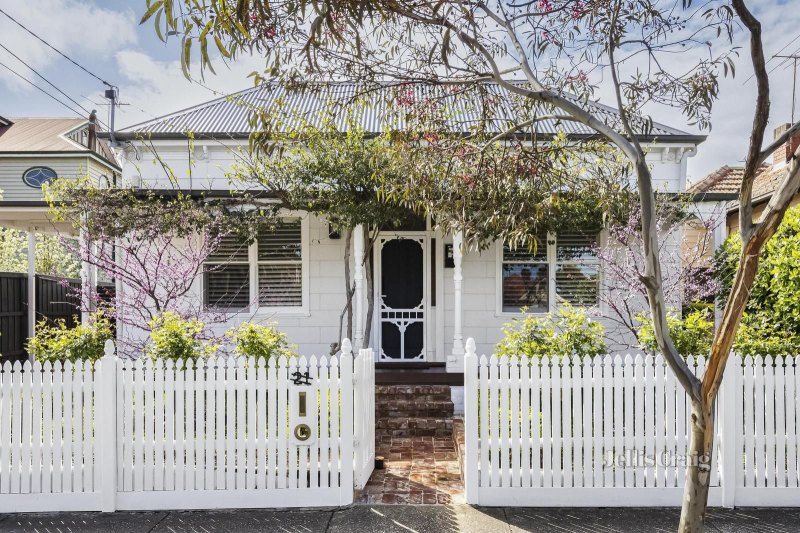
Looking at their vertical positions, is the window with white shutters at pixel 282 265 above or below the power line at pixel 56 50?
below

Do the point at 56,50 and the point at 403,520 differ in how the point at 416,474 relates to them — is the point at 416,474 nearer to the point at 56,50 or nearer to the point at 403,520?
the point at 403,520

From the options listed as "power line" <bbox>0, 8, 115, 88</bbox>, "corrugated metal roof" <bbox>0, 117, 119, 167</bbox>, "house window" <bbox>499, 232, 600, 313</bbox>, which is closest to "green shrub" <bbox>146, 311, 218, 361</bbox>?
"house window" <bbox>499, 232, 600, 313</bbox>

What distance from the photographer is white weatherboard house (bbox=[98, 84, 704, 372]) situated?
344 inches

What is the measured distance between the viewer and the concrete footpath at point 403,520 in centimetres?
389

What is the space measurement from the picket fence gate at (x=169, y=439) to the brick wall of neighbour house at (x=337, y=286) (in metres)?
4.44

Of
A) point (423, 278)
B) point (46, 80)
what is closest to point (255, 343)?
point (423, 278)

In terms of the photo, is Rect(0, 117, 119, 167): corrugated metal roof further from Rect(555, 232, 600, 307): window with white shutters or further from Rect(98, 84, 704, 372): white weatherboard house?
Rect(555, 232, 600, 307): window with white shutters

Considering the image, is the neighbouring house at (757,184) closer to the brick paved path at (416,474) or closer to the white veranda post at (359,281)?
the white veranda post at (359,281)

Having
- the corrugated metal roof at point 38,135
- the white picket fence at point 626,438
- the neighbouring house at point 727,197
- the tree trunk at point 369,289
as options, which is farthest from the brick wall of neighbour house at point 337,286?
the corrugated metal roof at point 38,135

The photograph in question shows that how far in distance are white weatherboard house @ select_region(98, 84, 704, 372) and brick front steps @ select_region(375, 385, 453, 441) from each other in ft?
5.14

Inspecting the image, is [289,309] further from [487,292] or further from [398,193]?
[398,193]

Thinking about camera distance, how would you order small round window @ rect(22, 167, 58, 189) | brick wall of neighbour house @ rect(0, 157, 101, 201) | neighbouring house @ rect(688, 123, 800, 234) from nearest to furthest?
neighbouring house @ rect(688, 123, 800, 234), brick wall of neighbour house @ rect(0, 157, 101, 201), small round window @ rect(22, 167, 58, 189)

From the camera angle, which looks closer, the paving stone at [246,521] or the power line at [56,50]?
the paving stone at [246,521]

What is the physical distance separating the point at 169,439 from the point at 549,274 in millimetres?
6534
